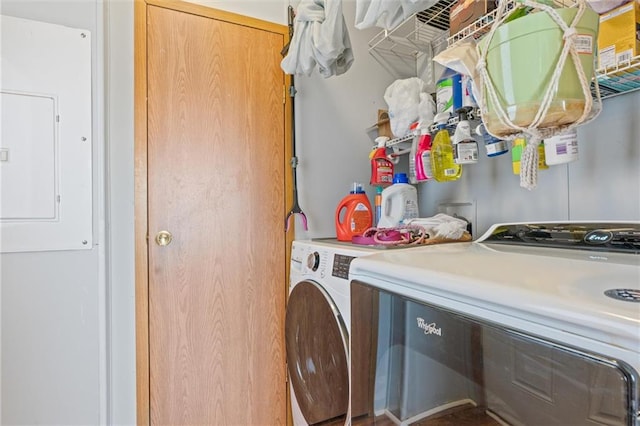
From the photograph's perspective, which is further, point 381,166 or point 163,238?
point 381,166

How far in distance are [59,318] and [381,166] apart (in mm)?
1546

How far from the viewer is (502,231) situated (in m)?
1.25

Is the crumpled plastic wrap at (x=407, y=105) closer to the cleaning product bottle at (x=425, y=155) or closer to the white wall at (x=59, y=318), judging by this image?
the cleaning product bottle at (x=425, y=155)

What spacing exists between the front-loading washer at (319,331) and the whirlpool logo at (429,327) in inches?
16.2

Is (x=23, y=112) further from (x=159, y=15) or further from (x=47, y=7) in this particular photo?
(x=159, y=15)

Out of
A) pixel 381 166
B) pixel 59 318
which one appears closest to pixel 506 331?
pixel 381 166

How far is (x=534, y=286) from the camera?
588mm

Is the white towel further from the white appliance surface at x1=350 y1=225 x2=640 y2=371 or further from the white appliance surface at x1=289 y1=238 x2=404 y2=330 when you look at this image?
the white appliance surface at x1=350 y1=225 x2=640 y2=371

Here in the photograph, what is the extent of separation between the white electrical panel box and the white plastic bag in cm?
133

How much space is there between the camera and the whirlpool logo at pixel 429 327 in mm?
760

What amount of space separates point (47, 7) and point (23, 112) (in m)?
0.44

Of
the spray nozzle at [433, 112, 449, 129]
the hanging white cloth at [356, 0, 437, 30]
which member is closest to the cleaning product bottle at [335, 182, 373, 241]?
the spray nozzle at [433, 112, 449, 129]

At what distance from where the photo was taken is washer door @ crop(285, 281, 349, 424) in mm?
1241

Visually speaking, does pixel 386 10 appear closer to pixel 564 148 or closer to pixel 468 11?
pixel 468 11
